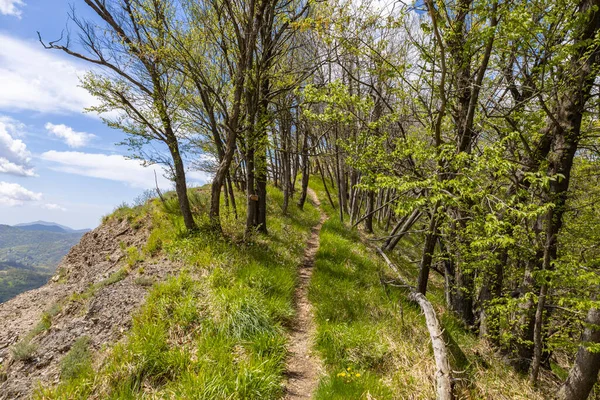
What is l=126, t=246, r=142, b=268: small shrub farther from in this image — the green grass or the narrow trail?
the green grass

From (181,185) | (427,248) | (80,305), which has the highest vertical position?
(181,185)

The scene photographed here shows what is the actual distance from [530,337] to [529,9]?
5980 mm

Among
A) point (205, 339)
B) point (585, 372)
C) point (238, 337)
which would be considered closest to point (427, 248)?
point (585, 372)

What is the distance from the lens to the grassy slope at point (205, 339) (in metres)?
4.19

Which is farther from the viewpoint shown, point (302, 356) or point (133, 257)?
point (133, 257)

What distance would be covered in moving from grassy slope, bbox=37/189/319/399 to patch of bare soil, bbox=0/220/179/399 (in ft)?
2.17

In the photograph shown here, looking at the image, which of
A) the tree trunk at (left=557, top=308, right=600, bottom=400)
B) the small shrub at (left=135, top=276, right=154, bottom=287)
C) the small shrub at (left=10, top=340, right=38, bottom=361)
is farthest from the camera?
the small shrub at (left=135, top=276, right=154, bottom=287)

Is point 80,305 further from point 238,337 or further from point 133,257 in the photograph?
point 238,337

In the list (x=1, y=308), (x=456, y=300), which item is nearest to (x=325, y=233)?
(x=456, y=300)

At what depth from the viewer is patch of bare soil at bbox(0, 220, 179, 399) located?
5543 mm

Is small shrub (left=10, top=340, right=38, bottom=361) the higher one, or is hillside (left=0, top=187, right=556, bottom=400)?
hillside (left=0, top=187, right=556, bottom=400)

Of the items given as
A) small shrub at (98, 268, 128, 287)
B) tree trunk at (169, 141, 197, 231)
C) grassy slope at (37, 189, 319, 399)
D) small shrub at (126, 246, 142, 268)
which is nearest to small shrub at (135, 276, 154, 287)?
grassy slope at (37, 189, 319, 399)

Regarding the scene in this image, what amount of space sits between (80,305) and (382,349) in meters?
8.30

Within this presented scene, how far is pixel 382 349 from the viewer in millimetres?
5039
